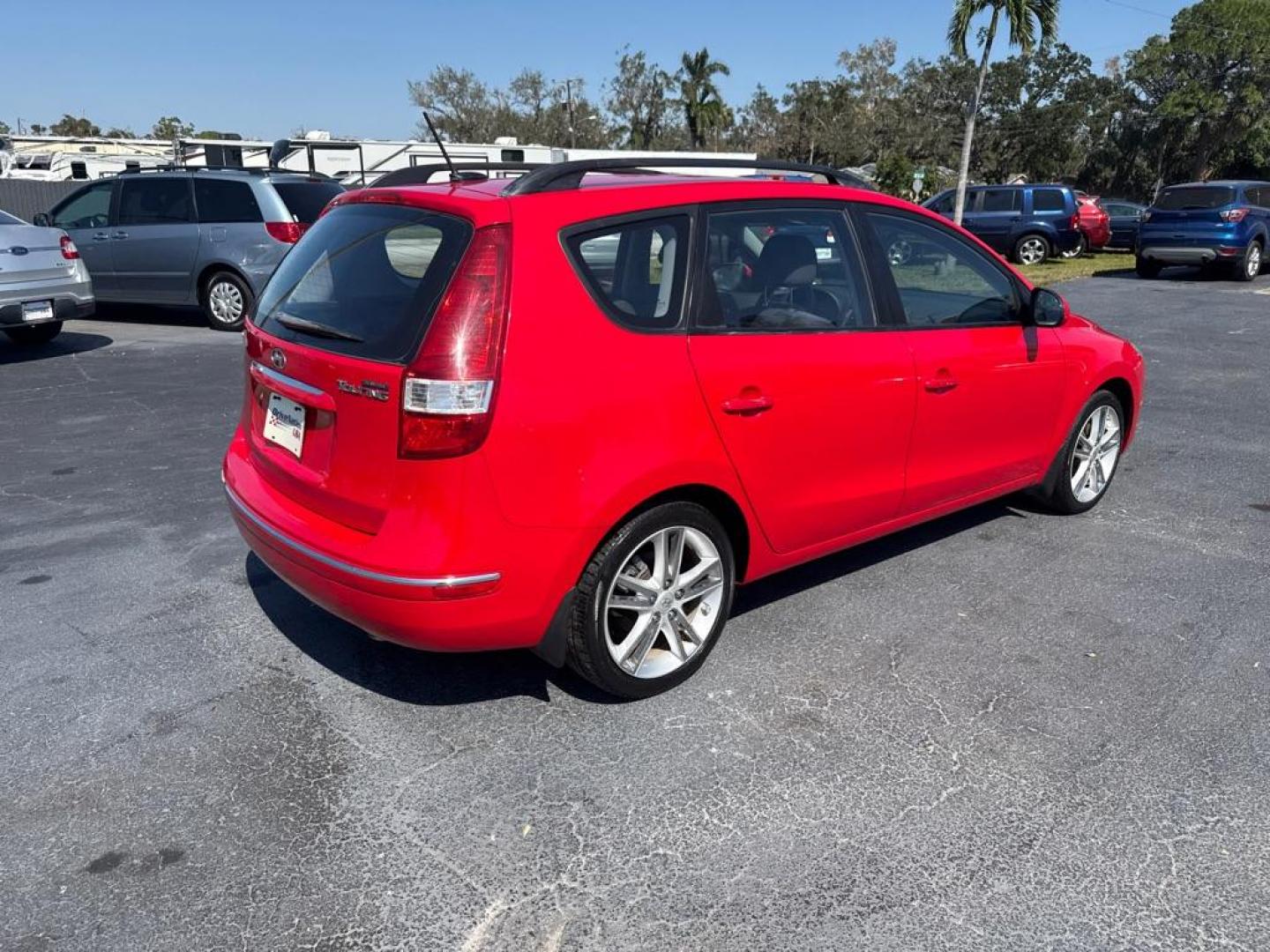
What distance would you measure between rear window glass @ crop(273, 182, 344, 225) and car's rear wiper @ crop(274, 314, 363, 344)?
8.36m

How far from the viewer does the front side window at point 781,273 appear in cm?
344

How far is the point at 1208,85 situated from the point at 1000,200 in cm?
3547

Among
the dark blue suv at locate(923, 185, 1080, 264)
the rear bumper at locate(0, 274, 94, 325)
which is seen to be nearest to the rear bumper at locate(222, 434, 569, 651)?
the rear bumper at locate(0, 274, 94, 325)

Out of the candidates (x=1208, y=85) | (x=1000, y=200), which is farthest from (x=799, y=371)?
(x=1208, y=85)

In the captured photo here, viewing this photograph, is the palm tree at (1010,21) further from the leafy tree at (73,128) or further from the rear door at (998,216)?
the leafy tree at (73,128)

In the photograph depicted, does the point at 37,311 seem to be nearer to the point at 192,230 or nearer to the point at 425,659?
the point at 192,230

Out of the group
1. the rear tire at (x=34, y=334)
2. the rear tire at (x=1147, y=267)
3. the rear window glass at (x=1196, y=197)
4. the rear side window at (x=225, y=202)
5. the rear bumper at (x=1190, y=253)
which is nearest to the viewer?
the rear tire at (x=34, y=334)

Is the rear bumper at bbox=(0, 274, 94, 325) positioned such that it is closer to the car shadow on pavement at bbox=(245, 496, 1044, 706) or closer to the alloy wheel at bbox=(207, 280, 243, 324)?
the alloy wheel at bbox=(207, 280, 243, 324)

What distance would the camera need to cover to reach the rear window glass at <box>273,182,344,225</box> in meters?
11.3

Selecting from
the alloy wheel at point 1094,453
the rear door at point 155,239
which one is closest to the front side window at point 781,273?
the alloy wheel at point 1094,453

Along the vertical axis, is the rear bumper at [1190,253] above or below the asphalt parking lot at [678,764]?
above

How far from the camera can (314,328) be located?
3.27 meters

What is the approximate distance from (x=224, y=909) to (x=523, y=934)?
29.4 inches

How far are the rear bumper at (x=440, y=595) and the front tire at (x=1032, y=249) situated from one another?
20.8m
